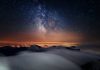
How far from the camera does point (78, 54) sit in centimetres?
1558

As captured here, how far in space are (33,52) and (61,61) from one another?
227cm

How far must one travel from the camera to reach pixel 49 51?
16375 mm

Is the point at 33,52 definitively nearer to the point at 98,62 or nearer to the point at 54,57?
the point at 54,57

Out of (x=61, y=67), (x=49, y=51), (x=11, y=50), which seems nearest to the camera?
(x=61, y=67)

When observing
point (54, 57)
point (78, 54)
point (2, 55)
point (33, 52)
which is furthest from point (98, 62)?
point (2, 55)

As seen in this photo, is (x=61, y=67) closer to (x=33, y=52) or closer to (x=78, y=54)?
(x=78, y=54)

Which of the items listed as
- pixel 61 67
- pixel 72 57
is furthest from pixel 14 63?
pixel 72 57

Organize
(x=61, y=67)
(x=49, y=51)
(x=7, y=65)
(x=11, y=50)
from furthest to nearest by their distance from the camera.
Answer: (x=49, y=51) → (x=11, y=50) → (x=61, y=67) → (x=7, y=65)

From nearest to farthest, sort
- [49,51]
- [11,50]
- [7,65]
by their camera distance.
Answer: [7,65] → [11,50] → [49,51]

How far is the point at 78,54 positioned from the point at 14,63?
4.24 meters

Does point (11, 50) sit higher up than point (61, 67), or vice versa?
point (11, 50)

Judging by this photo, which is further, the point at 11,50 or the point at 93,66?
the point at 11,50

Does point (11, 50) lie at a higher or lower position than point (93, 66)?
higher

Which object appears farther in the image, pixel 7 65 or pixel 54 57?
pixel 54 57
